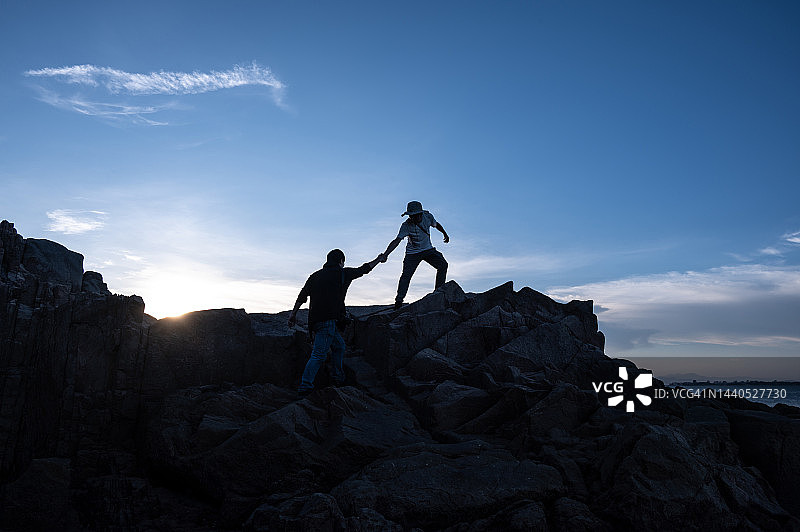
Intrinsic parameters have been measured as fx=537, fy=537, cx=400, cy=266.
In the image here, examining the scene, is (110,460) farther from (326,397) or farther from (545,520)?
(545,520)

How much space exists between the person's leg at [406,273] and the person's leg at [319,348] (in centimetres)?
460

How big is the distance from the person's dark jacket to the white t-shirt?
3.65 m

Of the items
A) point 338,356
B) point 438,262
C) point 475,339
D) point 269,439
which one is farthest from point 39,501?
point 438,262

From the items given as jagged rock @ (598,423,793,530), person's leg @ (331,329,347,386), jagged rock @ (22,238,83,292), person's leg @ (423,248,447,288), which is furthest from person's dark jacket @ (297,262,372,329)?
jagged rock @ (22,238,83,292)

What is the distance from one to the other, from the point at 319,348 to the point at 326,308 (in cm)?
101

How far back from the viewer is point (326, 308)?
44.2 feet

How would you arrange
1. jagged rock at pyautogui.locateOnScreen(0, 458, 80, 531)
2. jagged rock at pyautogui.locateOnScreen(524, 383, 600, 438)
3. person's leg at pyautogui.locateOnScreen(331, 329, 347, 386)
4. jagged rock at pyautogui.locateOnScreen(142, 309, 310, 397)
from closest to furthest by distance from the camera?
1. jagged rock at pyautogui.locateOnScreen(0, 458, 80, 531)
2. jagged rock at pyautogui.locateOnScreen(524, 383, 600, 438)
3. jagged rock at pyautogui.locateOnScreen(142, 309, 310, 397)
4. person's leg at pyautogui.locateOnScreen(331, 329, 347, 386)

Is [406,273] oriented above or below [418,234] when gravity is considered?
below

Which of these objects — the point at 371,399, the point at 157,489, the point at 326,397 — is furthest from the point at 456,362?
the point at 157,489

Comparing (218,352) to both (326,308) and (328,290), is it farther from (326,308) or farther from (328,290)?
(328,290)

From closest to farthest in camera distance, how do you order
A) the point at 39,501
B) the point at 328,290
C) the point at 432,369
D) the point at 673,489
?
1. the point at 673,489
2. the point at 39,501
3. the point at 328,290
4. the point at 432,369

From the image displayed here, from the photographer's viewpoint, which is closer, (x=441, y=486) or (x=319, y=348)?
(x=441, y=486)

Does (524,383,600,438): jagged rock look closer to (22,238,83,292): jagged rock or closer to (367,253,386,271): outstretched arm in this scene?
(367,253,386,271): outstretched arm

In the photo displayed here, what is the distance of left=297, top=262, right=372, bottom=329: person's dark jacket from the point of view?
13484 mm
